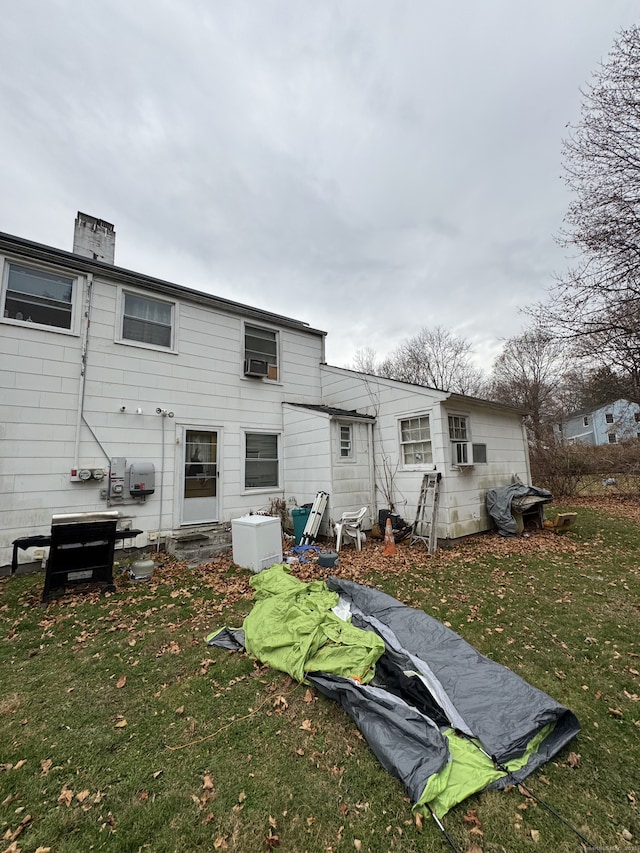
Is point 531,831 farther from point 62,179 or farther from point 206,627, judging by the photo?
point 62,179

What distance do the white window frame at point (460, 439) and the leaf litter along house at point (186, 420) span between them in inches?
1.8

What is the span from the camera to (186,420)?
7.79 meters

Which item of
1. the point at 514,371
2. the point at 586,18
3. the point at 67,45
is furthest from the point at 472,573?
the point at 514,371

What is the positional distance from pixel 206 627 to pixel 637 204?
10570 millimetres

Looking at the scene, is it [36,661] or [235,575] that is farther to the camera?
[235,575]

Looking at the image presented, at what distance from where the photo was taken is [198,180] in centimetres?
788

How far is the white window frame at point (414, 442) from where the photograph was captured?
7.65 m

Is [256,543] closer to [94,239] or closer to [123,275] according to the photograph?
[123,275]

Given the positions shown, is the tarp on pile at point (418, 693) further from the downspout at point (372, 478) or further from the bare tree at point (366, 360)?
the bare tree at point (366, 360)

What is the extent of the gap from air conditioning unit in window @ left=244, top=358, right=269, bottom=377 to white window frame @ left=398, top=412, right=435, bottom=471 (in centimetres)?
380

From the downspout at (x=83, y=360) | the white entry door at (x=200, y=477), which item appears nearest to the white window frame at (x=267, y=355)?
the white entry door at (x=200, y=477)

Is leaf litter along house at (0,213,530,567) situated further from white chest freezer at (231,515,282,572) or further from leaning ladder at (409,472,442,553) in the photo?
white chest freezer at (231,515,282,572)

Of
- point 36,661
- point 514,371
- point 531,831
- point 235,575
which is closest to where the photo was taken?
point 531,831

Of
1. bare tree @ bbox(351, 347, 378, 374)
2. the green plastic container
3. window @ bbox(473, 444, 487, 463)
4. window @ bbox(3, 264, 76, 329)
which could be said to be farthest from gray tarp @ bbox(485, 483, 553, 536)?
bare tree @ bbox(351, 347, 378, 374)
